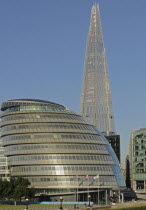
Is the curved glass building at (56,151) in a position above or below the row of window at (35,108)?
below

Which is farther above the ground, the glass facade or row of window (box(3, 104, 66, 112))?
row of window (box(3, 104, 66, 112))

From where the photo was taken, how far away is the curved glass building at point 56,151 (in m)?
154

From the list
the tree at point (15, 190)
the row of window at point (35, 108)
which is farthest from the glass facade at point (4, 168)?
the tree at point (15, 190)

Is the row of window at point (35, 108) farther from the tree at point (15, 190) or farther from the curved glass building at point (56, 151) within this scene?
the tree at point (15, 190)

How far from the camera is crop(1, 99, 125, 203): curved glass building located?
154125 millimetres

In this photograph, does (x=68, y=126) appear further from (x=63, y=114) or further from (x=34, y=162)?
(x=34, y=162)

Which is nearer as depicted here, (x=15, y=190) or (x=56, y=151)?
(x=15, y=190)

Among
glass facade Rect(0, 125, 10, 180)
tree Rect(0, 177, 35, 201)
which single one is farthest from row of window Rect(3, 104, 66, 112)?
tree Rect(0, 177, 35, 201)

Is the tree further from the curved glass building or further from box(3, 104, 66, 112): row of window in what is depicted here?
box(3, 104, 66, 112): row of window

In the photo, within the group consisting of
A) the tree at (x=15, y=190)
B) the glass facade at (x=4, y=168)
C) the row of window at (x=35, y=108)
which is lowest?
the tree at (x=15, y=190)

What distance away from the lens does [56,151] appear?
156m

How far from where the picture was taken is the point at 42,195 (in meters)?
154

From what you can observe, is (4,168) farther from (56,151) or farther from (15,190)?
(15,190)

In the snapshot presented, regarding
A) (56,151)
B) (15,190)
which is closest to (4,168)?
(56,151)
